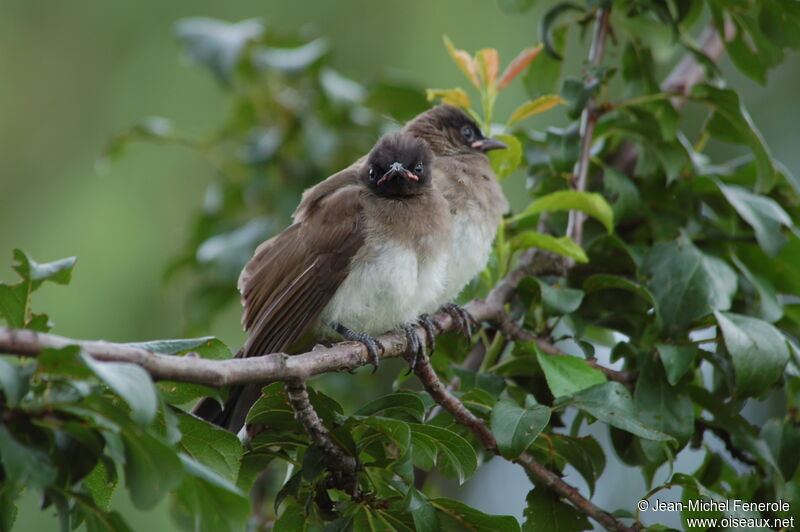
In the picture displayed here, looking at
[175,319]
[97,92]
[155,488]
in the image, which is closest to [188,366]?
[155,488]

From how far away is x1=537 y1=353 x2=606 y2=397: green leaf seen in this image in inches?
99.9

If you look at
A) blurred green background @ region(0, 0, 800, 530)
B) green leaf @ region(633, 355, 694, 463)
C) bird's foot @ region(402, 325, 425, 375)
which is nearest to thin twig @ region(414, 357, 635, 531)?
bird's foot @ region(402, 325, 425, 375)

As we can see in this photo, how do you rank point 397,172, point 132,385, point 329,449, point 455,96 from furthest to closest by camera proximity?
point 397,172
point 455,96
point 329,449
point 132,385

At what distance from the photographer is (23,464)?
1.53m

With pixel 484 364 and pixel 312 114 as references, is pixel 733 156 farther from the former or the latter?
pixel 484 364

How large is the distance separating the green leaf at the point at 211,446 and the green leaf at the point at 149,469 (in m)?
0.41

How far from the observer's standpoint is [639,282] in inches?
118

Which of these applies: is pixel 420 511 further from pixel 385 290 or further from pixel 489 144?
pixel 489 144

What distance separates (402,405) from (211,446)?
1.58 feet

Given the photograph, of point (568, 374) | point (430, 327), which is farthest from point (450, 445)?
point (430, 327)

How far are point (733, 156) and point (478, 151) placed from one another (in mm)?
3761

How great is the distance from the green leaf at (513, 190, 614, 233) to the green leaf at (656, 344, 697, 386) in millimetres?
480

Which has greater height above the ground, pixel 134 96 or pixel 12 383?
pixel 12 383

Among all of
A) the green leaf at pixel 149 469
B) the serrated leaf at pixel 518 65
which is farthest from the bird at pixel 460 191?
the green leaf at pixel 149 469
